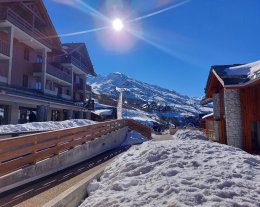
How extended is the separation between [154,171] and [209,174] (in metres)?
1.35

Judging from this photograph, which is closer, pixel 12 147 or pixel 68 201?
pixel 68 201

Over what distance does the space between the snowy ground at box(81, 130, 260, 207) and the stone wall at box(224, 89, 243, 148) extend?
6.99 meters

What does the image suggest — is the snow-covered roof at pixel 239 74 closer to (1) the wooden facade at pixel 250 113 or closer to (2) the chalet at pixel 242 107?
(2) the chalet at pixel 242 107

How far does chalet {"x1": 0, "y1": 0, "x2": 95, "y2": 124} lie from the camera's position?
75.0ft

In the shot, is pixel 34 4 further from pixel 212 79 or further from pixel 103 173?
pixel 103 173

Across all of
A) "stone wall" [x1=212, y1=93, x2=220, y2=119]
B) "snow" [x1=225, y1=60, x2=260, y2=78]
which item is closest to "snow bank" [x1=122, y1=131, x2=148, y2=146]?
"stone wall" [x1=212, y1=93, x2=220, y2=119]

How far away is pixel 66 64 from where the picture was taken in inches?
1503

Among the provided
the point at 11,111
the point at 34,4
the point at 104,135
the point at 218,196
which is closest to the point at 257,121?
the point at 104,135

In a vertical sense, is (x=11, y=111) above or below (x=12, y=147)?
above

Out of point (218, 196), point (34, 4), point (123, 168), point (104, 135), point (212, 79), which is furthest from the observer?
point (34, 4)

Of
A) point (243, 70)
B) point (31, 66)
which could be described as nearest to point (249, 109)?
point (243, 70)

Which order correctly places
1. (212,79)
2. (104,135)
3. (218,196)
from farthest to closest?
1. (212,79)
2. (104,135)
3. (218,196)

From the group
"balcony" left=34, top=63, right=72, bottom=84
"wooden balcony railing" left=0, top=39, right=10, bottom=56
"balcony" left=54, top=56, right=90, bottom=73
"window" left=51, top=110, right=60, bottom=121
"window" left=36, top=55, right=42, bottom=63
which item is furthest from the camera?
"balcony" left=54, top=56, right=90, bottom=73

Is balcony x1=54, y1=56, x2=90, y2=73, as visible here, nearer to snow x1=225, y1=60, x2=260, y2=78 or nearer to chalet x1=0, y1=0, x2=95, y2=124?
chalet x1=0, y1=0, x2=95, y2=124
